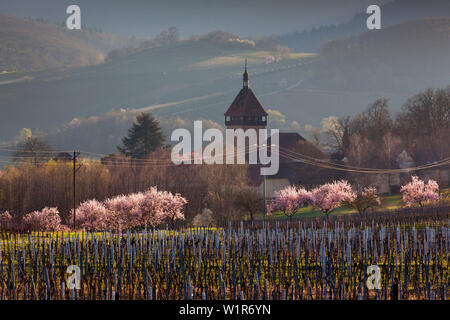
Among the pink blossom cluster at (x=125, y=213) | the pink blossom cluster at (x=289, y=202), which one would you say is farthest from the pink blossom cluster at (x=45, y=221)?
the pink blossom cluster at (x=289, y=202)

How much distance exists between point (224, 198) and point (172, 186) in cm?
2043

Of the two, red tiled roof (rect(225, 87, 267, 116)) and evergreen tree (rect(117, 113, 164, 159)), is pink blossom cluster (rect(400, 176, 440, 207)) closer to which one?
evergreen tree (rect(117, 113, 164, 159))

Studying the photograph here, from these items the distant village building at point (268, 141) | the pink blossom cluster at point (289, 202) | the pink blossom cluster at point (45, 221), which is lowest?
the pink blossom cluster at point (45, 221)

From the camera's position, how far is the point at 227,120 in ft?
547

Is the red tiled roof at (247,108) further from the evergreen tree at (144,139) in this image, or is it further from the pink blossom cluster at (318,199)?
the pink blossom cluster at (318,199)

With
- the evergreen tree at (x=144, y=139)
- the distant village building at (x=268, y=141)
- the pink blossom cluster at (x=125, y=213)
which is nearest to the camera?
the pink blossom cluster at (x=125, y=213)

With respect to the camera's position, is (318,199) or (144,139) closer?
(318,199)

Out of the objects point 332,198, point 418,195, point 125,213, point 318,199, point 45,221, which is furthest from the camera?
point 418,195

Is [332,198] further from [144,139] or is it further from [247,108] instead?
[247,108]

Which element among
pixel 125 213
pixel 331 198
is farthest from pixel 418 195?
pixel 125 213

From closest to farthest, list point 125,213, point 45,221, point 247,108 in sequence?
point 125,213
point 45,221
point 247,108

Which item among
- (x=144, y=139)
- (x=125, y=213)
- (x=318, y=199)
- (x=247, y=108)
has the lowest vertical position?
(x=125, y=213)
